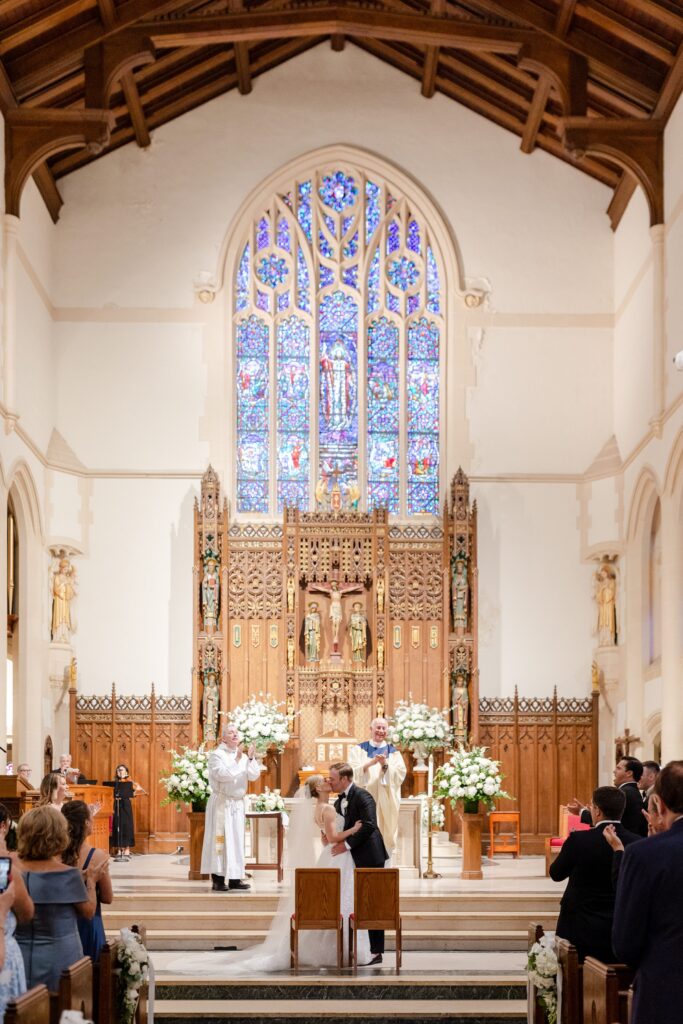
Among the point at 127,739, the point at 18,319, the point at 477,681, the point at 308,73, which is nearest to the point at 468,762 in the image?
the point at 477,681

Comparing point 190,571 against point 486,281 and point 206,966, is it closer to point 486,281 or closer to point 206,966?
point 486,281

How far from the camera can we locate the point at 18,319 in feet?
61.4

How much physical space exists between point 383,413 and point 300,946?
11084mm

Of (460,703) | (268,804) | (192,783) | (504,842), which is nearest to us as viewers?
(192,783)

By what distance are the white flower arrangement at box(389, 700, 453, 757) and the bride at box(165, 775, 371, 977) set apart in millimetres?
5843

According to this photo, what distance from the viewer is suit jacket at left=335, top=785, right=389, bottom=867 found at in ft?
37.4

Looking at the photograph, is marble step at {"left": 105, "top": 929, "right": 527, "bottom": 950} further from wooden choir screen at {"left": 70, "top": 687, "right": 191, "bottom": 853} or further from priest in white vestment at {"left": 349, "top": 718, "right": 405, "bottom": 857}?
wooden choir screen at {"left": 70, "top": 687, "right": 191, "bottom": 853}

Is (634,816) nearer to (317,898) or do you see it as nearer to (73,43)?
(317,898)

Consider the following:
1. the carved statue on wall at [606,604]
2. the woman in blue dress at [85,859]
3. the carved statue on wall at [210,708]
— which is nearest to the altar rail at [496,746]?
the carved statue on wall at [210,708]

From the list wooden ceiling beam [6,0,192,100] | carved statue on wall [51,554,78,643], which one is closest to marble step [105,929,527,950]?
carved statue on wall [51,554,78,643]

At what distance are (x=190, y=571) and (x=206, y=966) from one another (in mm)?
9782

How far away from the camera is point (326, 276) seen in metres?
21.7

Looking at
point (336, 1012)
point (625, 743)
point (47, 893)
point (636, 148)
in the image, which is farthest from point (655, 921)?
point (636, 148)

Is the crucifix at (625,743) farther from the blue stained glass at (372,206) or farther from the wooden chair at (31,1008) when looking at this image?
the wooden chair at (31,1008)
